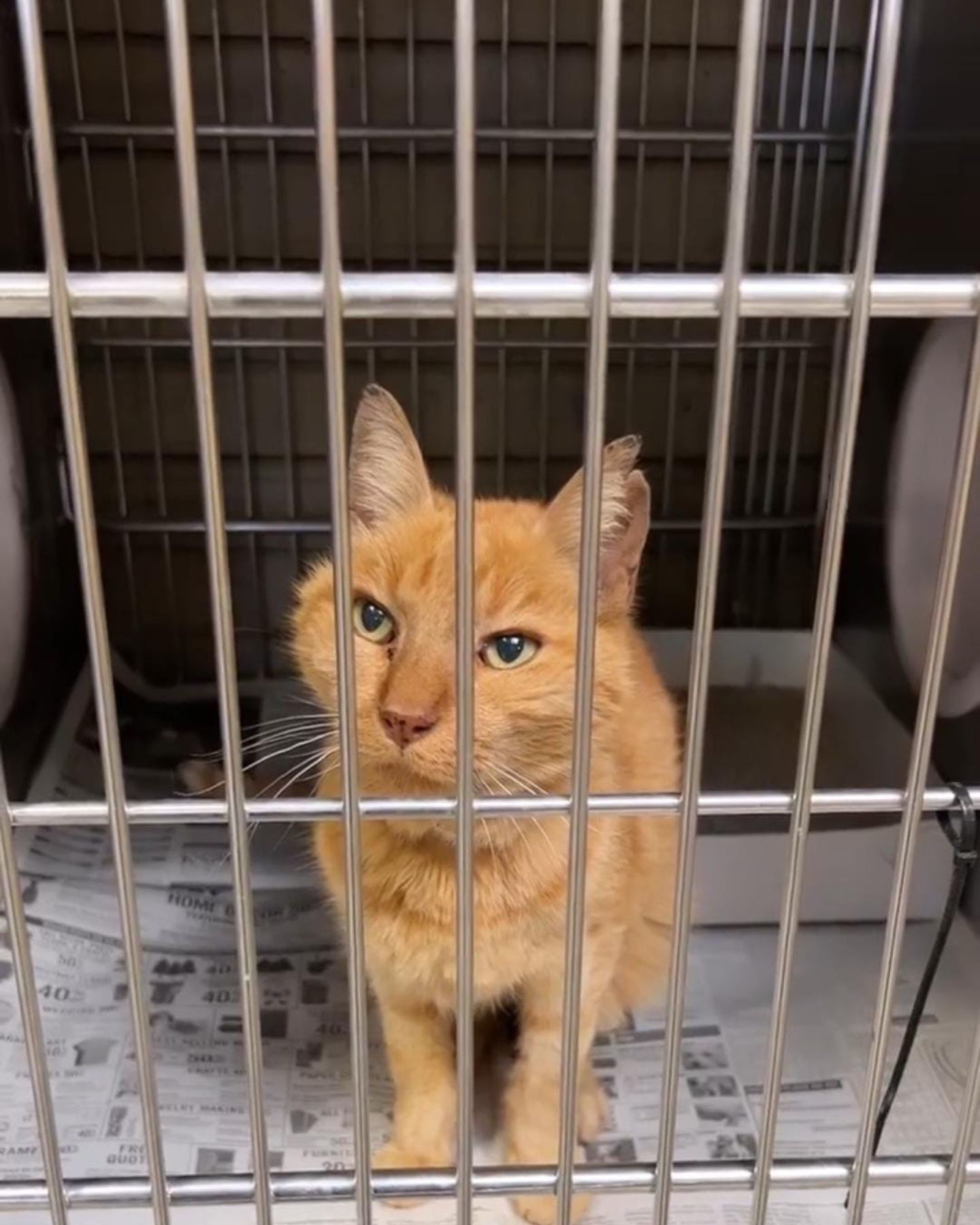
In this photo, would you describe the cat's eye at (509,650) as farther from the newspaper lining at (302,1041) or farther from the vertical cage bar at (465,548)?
the newspaper lining at (302,1041)

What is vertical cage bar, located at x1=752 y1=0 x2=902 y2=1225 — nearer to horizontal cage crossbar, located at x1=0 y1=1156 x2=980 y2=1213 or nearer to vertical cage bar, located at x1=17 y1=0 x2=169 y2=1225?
horizontal cage crossbar, located at x1=0 y1=1156 x2=980 y2=1213

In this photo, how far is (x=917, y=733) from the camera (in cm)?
55

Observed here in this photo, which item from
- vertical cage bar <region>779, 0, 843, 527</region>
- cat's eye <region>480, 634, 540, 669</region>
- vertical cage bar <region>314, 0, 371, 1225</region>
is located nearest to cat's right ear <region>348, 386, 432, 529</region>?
cat's eye <region>480, 634, 540, 669</region>

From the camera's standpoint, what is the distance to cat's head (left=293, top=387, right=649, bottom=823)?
71 centimetres

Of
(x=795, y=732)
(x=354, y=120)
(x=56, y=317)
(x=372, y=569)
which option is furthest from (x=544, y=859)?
(x=354, y=120)

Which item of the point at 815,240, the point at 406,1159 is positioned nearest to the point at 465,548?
the point at 406,1159

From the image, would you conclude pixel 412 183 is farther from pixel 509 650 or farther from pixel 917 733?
pixel 917 733

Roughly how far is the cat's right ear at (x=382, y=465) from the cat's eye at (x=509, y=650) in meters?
0.12

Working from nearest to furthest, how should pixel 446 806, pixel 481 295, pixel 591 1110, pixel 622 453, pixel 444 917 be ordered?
pixel 481 295, pixel 446 806, pixel 622 453, pixel 444 917, pixel 591 1110

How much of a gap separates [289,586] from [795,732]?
602mm

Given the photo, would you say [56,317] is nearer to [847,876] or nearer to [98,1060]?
[98,1060]

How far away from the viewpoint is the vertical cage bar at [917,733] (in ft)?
1.63

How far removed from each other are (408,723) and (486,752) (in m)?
0.06

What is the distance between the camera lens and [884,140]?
0.47 metres
